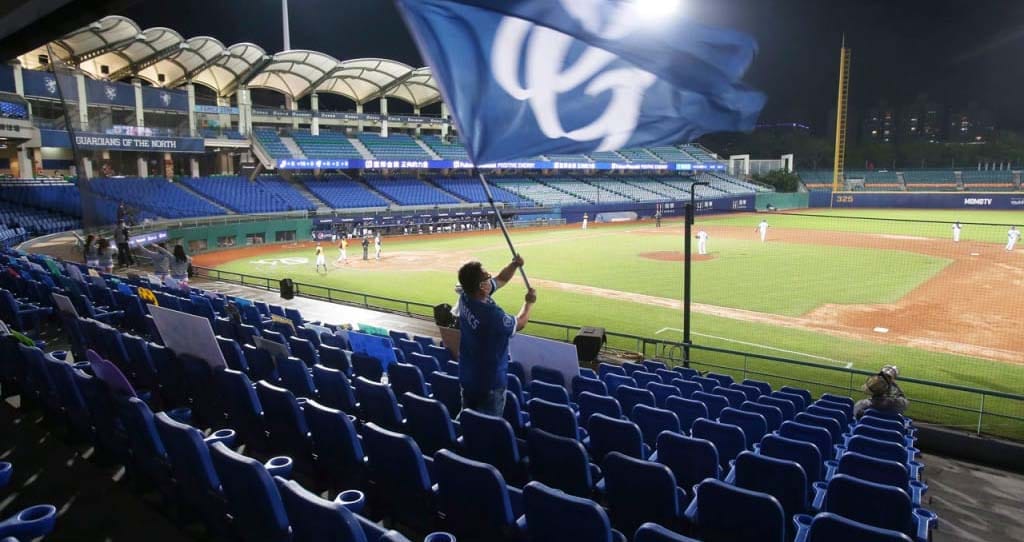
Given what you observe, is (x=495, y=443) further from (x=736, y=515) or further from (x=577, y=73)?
(x=577, y=73)

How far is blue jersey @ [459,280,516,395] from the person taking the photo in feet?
16.2

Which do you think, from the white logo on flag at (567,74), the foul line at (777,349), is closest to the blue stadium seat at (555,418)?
the white logo on flag at (567,74)

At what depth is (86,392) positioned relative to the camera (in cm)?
515

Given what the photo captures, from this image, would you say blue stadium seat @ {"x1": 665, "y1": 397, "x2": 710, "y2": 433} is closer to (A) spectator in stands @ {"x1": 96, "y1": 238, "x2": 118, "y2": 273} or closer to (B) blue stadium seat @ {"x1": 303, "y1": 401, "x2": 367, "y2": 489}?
(B) blue stadium seat @ {"x1": 303, "y1": 401, "x2": 367, "y2": 489}

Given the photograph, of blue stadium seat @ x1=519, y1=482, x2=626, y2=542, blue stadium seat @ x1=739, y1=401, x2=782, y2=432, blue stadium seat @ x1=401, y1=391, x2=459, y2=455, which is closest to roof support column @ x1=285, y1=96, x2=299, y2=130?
blue stadium seat @ x1=739, y1=401, x2=782, y2=432

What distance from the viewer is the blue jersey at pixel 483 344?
4934 mm

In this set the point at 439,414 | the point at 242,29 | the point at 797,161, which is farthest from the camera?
the point at 797,161

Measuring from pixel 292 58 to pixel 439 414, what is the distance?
161ft

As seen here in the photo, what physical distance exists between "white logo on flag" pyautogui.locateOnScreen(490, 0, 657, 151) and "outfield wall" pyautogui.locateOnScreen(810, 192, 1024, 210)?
6456cm

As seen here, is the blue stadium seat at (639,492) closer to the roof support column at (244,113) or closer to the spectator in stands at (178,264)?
the spectator in stands at (178,264)

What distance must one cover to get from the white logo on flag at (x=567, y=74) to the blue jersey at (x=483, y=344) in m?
2.97

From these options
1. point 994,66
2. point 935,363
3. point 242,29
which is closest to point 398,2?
point 935,363

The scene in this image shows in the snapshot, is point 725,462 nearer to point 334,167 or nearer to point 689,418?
point 689,418

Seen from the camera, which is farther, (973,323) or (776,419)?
(973,323)
